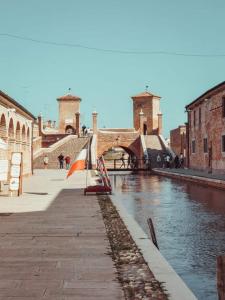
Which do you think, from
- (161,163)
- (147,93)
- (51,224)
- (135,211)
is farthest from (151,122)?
(51,224)

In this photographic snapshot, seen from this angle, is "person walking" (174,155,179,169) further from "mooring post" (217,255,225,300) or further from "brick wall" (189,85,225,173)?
"mooring post" (217,255,225,300)

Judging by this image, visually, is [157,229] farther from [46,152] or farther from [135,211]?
[46,152]

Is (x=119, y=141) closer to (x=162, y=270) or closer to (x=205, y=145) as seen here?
(x=205, y=145)

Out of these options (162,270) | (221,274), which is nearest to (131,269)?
(162,270)

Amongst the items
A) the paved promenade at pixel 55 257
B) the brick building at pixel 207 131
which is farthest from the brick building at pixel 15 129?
the brick building at pixel 207 131

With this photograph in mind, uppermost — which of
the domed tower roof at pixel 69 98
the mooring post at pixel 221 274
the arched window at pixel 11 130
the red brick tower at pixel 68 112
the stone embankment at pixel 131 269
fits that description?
the domed tower roof at pixel 69 98

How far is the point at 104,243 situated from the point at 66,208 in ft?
16.8

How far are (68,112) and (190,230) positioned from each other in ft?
214

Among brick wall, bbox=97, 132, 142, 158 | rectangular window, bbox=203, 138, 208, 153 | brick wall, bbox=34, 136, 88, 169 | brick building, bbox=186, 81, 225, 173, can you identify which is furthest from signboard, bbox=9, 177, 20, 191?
brick wall, bbox=97, 132, 142, 158

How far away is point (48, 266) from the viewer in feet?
18.5

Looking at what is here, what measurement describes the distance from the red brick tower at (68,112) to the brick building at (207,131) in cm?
3323

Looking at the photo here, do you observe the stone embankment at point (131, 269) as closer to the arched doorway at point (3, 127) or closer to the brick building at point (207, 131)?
the arched doorway at point (3, 127)

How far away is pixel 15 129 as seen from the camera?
2708cm

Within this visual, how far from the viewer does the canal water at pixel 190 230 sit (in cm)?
652
